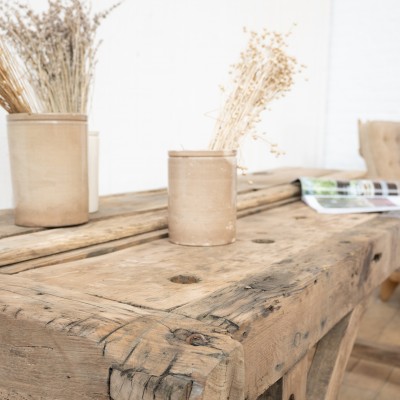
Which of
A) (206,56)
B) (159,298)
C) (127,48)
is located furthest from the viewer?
(206,56)

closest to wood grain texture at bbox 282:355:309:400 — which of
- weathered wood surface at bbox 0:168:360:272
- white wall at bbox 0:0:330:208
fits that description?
weathered wood surface at bbox 0:168:360:272

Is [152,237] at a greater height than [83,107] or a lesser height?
lesser

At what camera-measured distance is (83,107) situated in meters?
1.02

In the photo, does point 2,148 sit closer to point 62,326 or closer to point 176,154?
point 176,154

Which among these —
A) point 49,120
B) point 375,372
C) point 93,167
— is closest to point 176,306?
point 49,120

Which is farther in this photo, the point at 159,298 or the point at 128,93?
the point at 128,93

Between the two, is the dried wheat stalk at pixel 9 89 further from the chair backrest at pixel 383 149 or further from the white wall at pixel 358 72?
the white wall at pixel 358 72

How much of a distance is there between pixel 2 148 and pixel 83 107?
1.14 ft

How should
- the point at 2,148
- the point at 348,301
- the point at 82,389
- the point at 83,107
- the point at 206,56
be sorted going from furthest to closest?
the point at 206,56, the point at 2,148, the point at 83,107, the point at 348,301, the point at 82,389

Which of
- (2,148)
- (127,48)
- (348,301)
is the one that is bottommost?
(348,301)

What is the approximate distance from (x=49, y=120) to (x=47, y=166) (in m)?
0.08

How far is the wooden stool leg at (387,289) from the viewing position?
8.35ft

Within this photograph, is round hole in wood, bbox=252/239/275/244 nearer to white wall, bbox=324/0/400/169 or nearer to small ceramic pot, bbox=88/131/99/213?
small ceramic pot, bbox=88/131/99/213

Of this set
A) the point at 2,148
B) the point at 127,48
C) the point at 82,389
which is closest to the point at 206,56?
the point at 127,48
